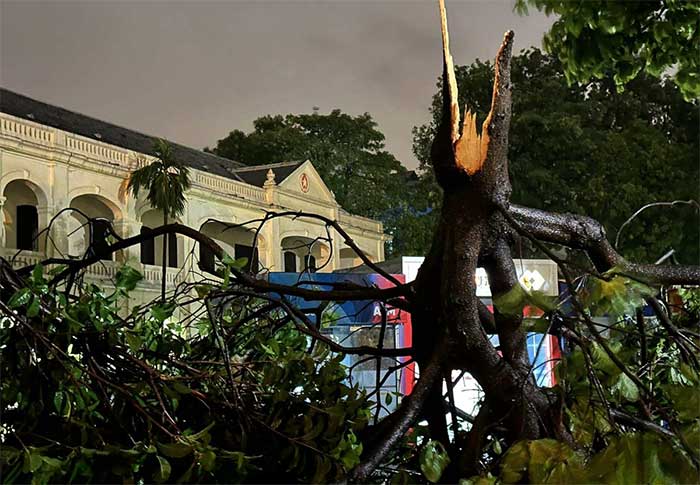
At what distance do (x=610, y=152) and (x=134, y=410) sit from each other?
5947 mm

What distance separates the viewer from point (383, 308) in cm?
51

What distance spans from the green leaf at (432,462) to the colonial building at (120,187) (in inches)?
111

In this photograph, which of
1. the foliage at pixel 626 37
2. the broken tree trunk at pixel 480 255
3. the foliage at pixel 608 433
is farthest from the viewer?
the foliage at pixel 626 37

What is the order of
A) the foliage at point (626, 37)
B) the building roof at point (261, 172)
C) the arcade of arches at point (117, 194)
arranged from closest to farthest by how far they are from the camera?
1. the foliage at point (626, 37)
2. the arcade of arches at point (117, 194)
3. the building roof at point (261, 172)

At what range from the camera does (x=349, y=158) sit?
445 cm

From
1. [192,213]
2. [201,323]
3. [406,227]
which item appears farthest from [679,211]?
[201,323]

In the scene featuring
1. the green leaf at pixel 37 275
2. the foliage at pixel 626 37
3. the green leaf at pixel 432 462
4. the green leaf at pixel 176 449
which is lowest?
the green leaf at pixel 432 462

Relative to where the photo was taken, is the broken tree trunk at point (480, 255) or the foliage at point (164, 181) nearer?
the broken tree trunk at point (480, 255)

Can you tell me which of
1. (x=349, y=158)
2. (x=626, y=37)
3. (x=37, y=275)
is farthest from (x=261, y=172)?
(x=37, y=275)

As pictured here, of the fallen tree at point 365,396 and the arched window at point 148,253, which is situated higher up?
the arched window at point 148,253

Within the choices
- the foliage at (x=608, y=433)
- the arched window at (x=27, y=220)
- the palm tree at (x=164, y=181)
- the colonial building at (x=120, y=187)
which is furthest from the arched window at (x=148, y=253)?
the foliage at (x=608, y=433)

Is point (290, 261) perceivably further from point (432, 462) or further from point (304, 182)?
point (432, 462)

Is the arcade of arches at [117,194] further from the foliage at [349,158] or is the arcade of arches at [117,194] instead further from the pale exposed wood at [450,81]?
the pale exposed wood at [450,81]

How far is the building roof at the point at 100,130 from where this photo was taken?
3996 millimetres
